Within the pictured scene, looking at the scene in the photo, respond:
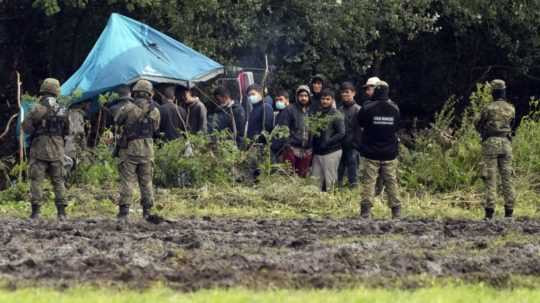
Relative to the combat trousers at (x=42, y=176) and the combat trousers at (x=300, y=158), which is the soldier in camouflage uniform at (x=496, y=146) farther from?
the combat trousers at (x=42, y=176)

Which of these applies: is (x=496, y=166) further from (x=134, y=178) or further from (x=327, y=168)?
(x=134, y=178)

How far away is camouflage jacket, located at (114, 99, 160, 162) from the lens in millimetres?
16953

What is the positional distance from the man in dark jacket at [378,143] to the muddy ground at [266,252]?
977mm

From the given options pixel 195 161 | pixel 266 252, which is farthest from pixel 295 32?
pixel 266 252

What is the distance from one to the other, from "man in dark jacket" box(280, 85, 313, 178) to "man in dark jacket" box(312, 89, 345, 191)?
0.76 feet

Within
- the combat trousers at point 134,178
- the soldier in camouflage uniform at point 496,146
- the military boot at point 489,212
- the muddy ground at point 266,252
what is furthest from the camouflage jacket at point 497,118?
the combat trousers at point 134,178

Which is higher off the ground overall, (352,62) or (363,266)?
(352,62)

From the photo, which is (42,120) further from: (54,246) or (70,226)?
(54,246)

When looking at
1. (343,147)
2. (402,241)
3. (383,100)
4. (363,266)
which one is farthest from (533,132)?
(363,266)

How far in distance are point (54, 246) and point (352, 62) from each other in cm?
1627

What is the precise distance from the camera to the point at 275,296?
9.82 m

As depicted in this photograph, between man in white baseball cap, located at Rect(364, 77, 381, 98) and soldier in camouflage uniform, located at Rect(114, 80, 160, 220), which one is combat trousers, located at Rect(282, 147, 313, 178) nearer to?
man in white baseball cap, located at Rect(364, 77, 381, 98)

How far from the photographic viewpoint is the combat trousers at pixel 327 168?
20.5 meters

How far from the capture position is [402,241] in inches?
550
